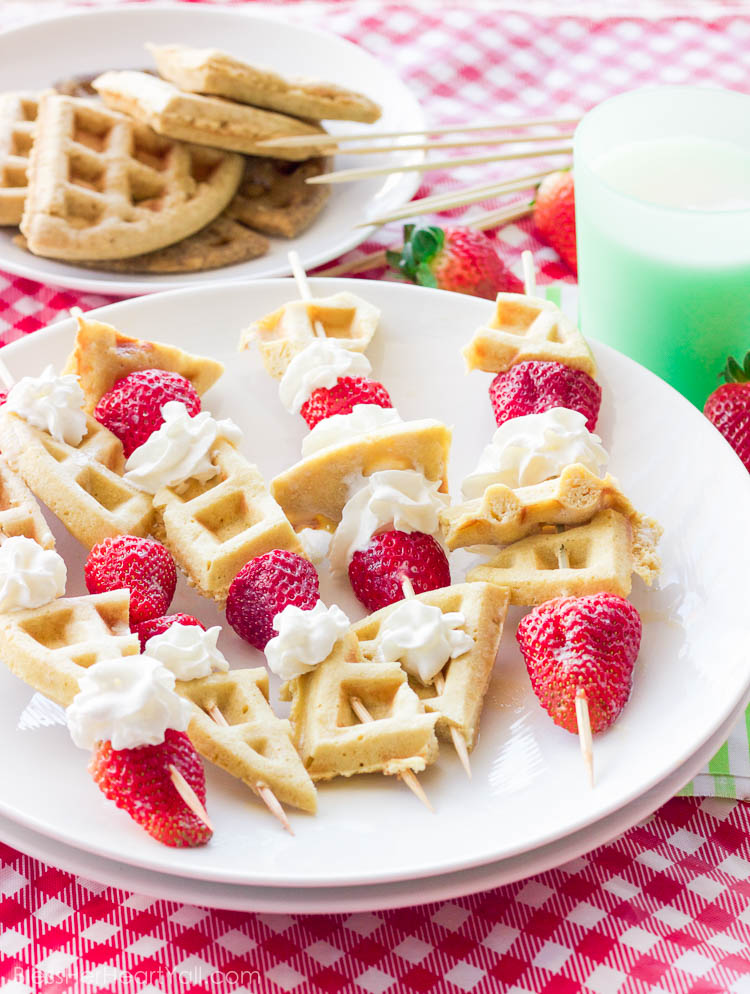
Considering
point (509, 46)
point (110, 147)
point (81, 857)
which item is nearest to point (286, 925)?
point (81, 857)

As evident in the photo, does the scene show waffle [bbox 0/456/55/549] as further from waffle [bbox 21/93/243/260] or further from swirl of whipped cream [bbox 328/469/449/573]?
waffle [bbox 21/93/243/260]

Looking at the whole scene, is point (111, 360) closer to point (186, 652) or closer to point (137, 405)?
point (137, 405)

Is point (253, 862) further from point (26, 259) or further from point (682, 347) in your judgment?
point (26, 259)

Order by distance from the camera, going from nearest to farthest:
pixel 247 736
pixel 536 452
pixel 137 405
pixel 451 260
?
1. pixel 247 736
2. pixel 536 452
3. pixel 137 405
4. pixel 451 260

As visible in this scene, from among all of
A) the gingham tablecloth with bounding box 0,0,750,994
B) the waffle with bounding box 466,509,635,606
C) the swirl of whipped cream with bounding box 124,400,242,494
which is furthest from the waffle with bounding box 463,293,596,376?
the gingham tablecloth with bounding box 0,0,750,994

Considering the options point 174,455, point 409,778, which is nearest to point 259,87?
point 174,455

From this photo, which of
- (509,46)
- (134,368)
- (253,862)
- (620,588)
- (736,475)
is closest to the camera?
(253,862)
